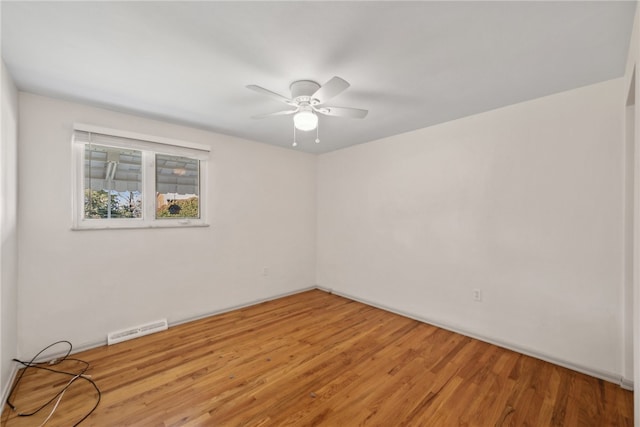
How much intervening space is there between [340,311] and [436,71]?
291 centimetres

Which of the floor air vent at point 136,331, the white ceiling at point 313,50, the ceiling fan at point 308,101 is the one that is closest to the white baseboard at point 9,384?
the floor air vent at point 136,331

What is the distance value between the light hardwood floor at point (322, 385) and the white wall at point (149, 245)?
40 cm

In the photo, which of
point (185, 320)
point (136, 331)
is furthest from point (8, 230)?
point (185, 320)

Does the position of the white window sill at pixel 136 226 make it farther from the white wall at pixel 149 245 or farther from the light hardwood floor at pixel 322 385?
the light hardwood floor at pixel 322 385

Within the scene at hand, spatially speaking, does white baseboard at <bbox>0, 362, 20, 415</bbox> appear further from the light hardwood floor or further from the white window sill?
the white window sill

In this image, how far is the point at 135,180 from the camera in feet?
9.54

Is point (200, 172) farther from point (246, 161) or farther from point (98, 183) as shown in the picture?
point (98, 183)

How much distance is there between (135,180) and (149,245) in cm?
73

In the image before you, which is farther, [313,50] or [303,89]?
[303,89]

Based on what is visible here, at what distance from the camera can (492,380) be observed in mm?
2092

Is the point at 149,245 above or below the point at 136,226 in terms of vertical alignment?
below

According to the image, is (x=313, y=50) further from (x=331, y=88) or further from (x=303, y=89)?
(x=303, y=89)

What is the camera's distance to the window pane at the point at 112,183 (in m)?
2.63

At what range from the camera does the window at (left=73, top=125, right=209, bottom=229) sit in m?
2.58
